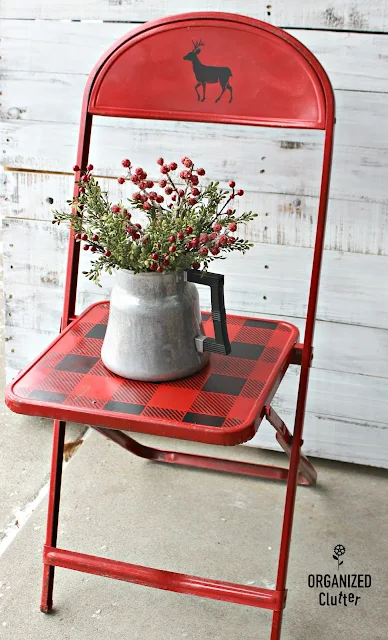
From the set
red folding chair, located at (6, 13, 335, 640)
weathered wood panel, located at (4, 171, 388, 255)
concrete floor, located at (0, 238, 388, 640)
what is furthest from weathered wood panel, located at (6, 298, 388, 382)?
red folding chair, located at (6, 13, 335, 640)

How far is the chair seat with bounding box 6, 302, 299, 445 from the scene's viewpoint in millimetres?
1414

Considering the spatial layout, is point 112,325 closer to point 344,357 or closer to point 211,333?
point 211,333

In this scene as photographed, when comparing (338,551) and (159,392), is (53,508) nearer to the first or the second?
(159,392)

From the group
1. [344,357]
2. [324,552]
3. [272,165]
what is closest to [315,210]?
[272,165]

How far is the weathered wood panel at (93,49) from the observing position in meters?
1.95

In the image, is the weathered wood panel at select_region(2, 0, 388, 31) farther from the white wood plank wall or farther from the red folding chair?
the red folding chair

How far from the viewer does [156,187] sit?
2.20 m

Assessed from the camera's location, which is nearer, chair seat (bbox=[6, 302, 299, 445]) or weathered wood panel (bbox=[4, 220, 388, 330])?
chair seat (bbox=[6, 302, 299, 445])

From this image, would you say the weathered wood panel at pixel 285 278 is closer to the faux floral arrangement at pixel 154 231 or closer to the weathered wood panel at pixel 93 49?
the weathered wood panel at pixel 93 49

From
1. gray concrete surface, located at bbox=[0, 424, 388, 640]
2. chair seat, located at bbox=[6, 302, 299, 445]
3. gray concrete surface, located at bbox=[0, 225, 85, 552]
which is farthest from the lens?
gray concrete surface, located at bbox=[0, 225, 85, 552]

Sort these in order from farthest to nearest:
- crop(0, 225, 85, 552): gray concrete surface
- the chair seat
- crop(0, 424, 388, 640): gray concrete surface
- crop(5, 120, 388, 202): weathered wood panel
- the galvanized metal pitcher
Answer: crop(0, 225, 85, 552): gray concrete surface → crop(5, 120, 388, 202): weathered wood panel → crop(0, 424, 388, 640): gray concrete surface → the galvanized metal pitcher → the chair seat

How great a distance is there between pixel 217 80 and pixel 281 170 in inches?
16.7

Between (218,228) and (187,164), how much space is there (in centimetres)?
13

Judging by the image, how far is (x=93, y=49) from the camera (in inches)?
83.0
